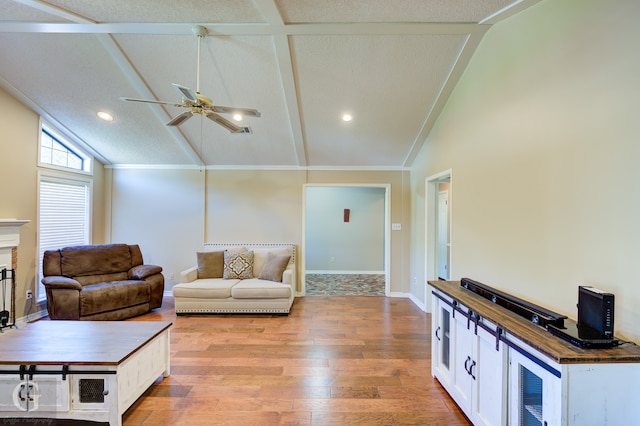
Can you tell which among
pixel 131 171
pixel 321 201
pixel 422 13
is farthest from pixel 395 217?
pixel 131 171

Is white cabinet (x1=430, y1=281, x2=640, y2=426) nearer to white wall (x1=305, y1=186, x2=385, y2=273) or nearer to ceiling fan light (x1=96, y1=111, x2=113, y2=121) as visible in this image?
ceiling fan light (x1=96, y1=111, x2=113, y2=121)

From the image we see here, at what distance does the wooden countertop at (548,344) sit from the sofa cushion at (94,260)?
4995 millimetres

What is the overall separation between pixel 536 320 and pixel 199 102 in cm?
291

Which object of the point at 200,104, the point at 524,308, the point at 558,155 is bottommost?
the point at 524,308

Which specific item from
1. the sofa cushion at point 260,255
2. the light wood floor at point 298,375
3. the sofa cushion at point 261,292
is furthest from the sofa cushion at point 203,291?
the sofa cushion at point 260,255

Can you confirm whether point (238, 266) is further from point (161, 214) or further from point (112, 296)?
point (161, 214)

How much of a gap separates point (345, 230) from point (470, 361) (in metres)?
5.54

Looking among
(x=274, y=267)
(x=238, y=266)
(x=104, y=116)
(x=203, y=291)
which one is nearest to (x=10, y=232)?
(x=104, y=116)

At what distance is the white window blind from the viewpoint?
13.5 ft

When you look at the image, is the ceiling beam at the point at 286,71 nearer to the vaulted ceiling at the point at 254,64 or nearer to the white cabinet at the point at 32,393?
the vaulted ceiling at the point at 254,64

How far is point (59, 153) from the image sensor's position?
14.5 ft

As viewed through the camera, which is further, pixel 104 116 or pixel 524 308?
pixel 104 116

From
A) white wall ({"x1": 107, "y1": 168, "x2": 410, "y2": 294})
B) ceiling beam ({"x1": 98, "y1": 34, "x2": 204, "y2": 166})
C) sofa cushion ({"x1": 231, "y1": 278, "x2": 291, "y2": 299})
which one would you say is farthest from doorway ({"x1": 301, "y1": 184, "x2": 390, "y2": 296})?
ceiling beam ({"x1": 98, "y1": 34, "x2": 204, "y2": 166})

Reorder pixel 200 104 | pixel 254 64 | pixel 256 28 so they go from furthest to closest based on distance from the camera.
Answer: pixel 254 64 < pixel 256 28 < pixel 200 104
